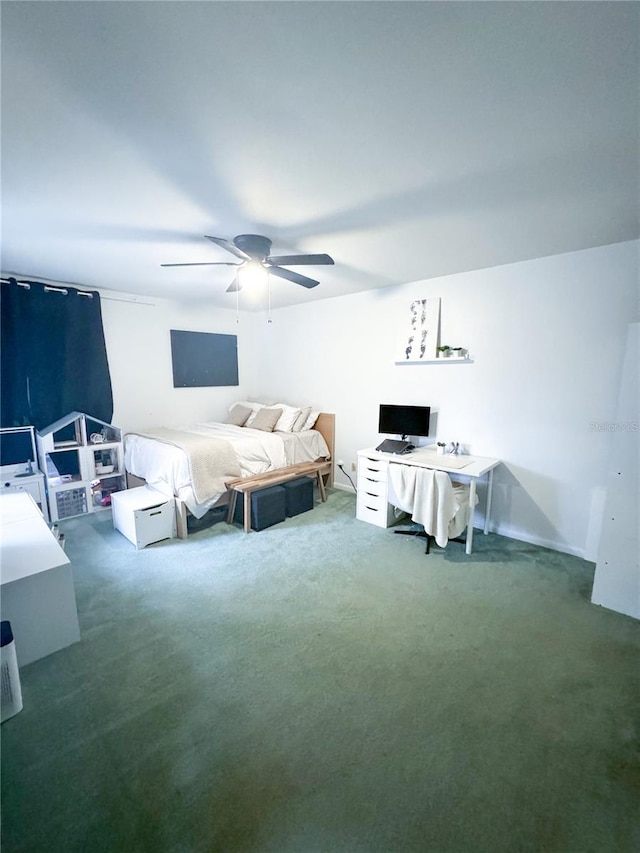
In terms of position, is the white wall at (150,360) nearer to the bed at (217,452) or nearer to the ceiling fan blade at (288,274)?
the bed at (217,452)

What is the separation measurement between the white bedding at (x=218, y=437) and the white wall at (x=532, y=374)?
3.33 ft

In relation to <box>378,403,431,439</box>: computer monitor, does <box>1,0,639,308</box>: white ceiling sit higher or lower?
higher

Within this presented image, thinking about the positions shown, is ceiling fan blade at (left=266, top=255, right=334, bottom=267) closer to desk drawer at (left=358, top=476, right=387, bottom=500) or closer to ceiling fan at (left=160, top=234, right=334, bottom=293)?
ceiling fan at (left=160, top=234, right=334, bottom=293)

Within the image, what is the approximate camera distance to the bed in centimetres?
317

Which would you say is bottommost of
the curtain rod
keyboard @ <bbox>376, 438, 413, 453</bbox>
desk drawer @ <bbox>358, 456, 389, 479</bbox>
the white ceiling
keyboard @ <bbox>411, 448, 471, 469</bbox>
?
desk drawer @ <bbox>358, 456, 389, 479</bbox>

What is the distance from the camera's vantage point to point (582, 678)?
5.70 feet

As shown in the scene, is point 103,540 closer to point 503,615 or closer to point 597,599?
point 503,615

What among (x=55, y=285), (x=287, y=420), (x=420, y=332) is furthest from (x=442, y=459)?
(x=55, y=285)

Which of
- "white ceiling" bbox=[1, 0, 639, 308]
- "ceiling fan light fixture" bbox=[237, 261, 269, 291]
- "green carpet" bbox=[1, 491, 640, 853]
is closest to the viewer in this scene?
"white ceiling" bbox=[1, 0, 639, 308]

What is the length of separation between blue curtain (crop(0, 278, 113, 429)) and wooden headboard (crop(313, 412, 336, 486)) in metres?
2.49

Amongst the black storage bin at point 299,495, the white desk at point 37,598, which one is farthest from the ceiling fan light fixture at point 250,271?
the white desk at point 37,598

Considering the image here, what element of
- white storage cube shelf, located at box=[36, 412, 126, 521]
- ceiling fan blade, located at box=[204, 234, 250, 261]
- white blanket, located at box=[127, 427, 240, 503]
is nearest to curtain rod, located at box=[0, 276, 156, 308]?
white storage cube shelf, located at box=[36, 412, 126, 521]

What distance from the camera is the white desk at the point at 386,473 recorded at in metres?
3.00

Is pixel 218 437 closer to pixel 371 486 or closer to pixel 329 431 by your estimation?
pixel 329 431
